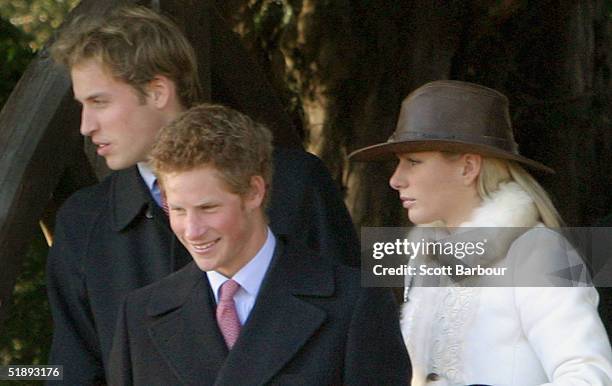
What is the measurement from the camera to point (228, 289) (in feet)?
11.0

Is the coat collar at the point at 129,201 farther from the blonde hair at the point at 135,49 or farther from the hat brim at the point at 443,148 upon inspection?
the hat brim at the point at 443,148

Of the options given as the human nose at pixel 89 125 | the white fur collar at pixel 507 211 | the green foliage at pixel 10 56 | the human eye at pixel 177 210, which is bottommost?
the human eye at pixel 177 210

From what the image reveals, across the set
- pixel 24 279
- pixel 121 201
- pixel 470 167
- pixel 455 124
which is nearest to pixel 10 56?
pixel 24 279

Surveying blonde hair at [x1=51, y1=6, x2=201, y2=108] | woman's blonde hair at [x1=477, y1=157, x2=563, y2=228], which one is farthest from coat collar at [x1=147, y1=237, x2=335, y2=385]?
blonde hair at [x1=51, y1=6, x2=201, y2=108]

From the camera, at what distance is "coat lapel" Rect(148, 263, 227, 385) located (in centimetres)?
333

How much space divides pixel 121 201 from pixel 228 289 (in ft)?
2.25

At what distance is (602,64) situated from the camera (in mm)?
5727

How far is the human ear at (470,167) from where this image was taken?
3611mm

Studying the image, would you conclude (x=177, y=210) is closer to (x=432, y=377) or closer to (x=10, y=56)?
(x=432, y=377)

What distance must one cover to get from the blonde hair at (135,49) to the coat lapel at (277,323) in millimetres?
714

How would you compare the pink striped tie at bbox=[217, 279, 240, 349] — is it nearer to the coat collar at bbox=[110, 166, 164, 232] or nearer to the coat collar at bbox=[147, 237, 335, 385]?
the coat collar at bbox=[147, 237, 335, 385]

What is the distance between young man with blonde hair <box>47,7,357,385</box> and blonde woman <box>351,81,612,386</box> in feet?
0.90

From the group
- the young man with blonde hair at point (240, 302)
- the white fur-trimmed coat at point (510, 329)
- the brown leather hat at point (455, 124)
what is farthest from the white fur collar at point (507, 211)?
the young man with blonde hair at point (240, 302)

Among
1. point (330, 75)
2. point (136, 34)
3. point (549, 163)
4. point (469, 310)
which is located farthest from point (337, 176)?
point (469, 310)
